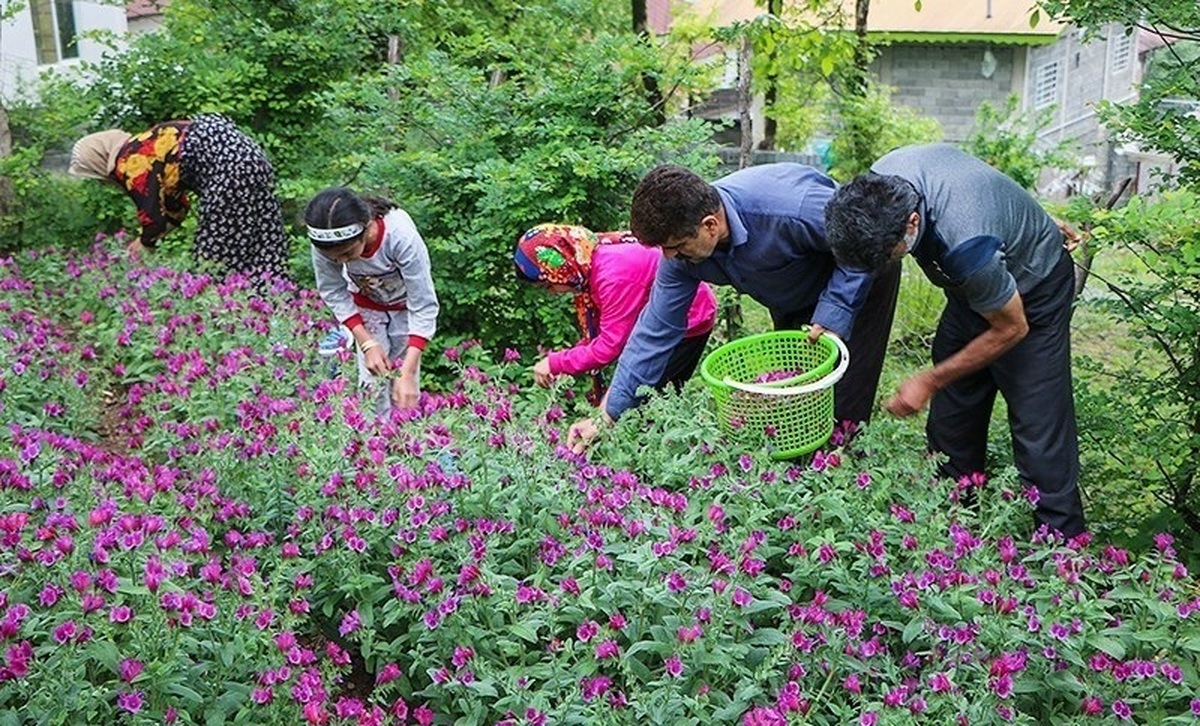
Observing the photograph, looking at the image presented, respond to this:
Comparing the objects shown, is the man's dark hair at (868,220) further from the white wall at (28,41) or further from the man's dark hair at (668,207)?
the white wall at (28,41)

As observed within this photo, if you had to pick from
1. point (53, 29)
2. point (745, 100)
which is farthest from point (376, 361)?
point (53, 29)

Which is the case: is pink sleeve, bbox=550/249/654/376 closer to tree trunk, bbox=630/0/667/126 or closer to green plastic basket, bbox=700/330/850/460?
green plastic basket, bbox=700/330/850/460

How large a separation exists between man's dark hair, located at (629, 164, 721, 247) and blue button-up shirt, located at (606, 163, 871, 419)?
18cm

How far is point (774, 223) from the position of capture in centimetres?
371

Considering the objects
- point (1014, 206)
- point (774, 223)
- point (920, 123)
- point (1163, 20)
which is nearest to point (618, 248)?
point (774, 223)

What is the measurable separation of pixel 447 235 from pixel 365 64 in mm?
3131

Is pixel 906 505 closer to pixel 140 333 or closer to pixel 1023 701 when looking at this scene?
pixel 1023 701

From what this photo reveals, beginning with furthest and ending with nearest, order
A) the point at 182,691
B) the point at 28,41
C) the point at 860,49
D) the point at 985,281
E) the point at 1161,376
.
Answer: the point at 28,41
the point at 860,49
the point at 1161,376
the point at 985,281
the point at 182,691

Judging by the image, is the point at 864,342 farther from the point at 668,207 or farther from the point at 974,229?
the point at 668,207

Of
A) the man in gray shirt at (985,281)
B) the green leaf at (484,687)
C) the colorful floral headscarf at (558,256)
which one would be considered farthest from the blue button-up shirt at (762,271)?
the green leaf at (484,687)

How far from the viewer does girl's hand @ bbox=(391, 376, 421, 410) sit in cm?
437

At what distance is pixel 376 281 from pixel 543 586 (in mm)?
2052

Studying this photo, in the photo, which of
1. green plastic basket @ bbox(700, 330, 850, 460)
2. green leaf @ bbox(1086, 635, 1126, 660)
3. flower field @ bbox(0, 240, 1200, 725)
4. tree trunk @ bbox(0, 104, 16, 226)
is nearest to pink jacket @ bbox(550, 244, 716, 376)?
flower field @ bbox(0, 240, 1200, 725)

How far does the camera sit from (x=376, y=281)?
15.4 feet
